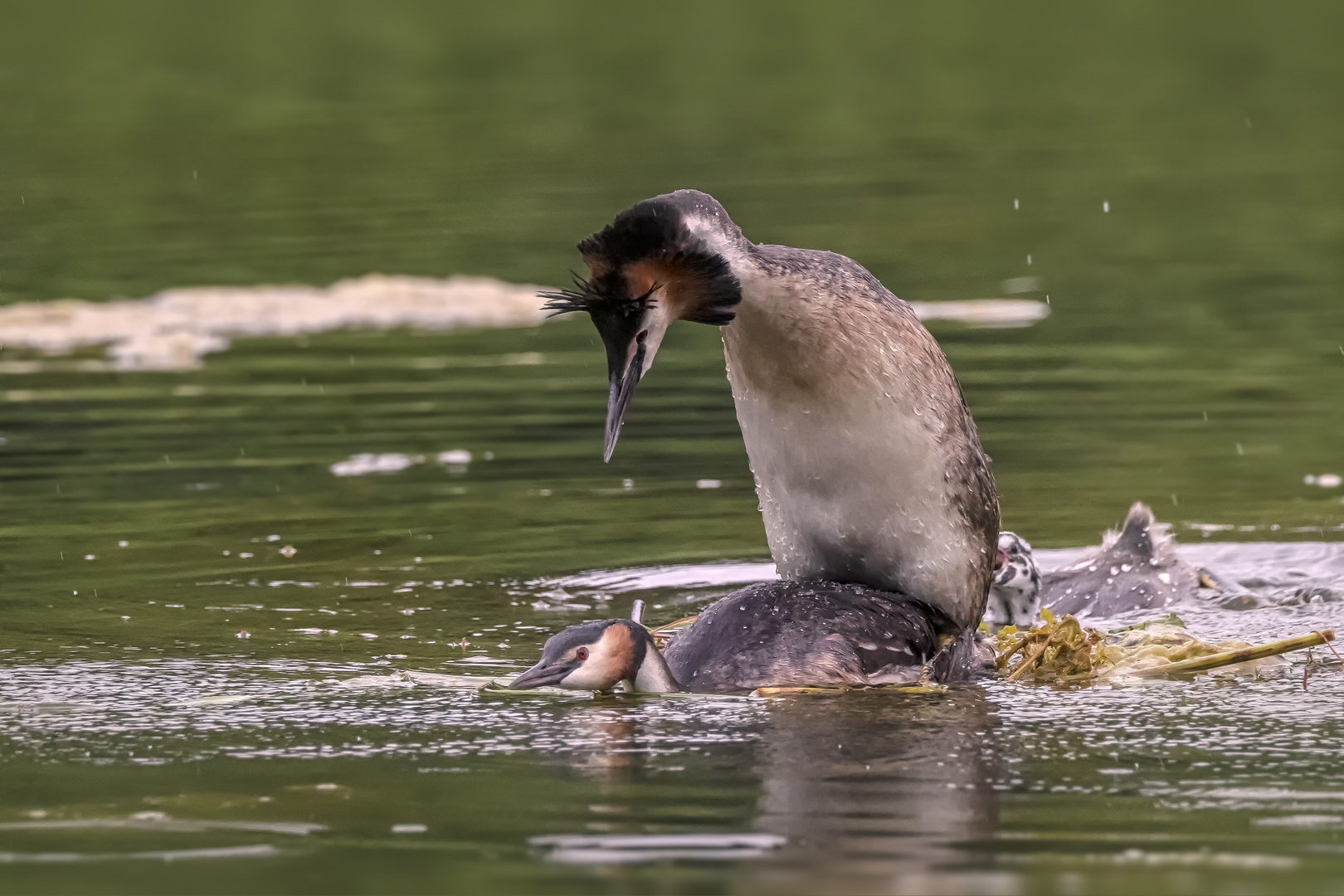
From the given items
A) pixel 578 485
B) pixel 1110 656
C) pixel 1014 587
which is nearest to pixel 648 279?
pixel 1110 656

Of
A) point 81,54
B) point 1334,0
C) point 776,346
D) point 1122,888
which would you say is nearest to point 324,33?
point 81,54

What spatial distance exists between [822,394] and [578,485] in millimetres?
4114

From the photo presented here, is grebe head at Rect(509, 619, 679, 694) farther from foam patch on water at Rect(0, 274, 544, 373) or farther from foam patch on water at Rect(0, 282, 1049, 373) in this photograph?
foam patch on water at Rect(0, 274, 544, 373)

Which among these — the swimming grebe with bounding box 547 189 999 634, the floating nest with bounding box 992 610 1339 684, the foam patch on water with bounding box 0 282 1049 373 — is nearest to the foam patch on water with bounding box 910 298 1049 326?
the foam patch on water with bounding box 0 282 1049 373

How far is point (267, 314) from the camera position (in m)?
18.2

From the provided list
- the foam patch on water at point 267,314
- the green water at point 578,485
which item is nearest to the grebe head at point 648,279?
the green water at point 578,485

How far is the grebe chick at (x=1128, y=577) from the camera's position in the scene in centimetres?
985

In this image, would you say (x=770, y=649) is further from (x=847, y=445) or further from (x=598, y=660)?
(x=847, y=445)

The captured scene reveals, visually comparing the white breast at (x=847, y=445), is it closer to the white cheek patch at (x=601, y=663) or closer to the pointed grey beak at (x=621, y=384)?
the pointed grey beak at (x=621, y=384)

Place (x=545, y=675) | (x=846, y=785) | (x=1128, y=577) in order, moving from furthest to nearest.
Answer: (x=1128, y=577), (x=545, y=675), (x=846, y=785)

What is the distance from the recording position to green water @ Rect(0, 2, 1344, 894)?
6090mm

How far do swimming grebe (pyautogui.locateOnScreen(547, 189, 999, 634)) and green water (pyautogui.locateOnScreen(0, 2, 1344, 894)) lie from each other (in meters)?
0.81

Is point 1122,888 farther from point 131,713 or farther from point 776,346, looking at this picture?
point 131,713

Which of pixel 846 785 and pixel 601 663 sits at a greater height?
pixel 601 663
